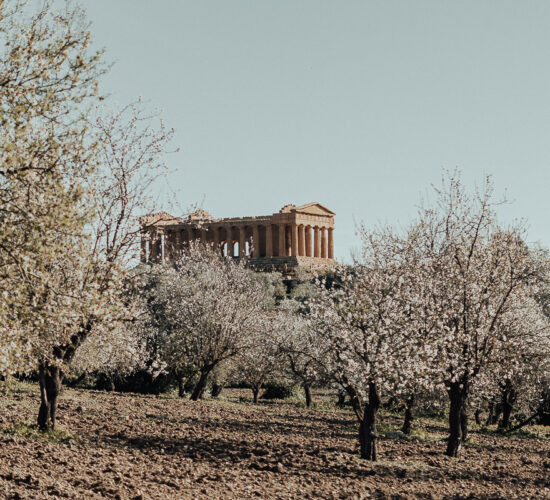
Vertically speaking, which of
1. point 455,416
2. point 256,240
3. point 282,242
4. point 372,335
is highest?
point 256,240

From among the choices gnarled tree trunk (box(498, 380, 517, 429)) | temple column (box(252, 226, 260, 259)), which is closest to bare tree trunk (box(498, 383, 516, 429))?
gnarled tree trunk (box(498, 380, 517, 429))

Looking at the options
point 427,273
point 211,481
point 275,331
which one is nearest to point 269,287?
point 275,331

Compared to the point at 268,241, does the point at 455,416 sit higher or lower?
lower

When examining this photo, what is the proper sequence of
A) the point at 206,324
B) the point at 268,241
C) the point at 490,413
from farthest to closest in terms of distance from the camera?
the point at 268,241 < the point at 490,413 < the point at 206,324

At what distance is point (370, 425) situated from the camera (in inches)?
632

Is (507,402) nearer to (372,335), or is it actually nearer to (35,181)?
(372,335)

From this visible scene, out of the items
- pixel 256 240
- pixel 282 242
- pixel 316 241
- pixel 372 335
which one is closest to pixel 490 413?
pixel 372 335

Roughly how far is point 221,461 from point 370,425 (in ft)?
13.1

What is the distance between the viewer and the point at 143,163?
16.7 metres

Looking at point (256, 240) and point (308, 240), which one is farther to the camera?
point (308, 240)

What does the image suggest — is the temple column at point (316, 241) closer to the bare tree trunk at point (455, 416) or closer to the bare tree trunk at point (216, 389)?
the bare tree trunk at point (216, 389)

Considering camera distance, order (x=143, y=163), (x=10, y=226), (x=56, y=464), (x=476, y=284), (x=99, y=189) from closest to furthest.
→ 1. (x=10, y=226)
2. (x=56, y=464)
3. (x=99, y=189)
4. (x=143, y=163)
5. (x=476, y=284)

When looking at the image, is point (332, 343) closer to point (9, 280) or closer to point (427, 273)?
point (427, 273)

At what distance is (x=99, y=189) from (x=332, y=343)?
6880mm
